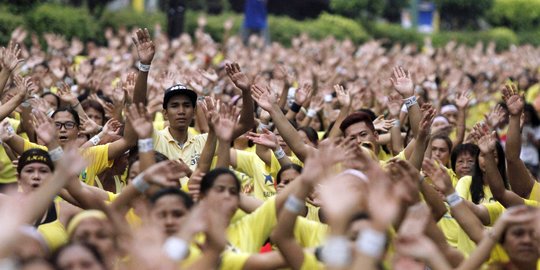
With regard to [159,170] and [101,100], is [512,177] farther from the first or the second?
[101,100]

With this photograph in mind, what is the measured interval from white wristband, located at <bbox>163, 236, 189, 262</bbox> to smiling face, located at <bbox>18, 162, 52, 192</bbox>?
82.6 inches

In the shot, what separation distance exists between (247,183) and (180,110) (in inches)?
29.1

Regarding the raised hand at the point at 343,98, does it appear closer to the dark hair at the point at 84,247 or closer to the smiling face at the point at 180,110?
the smiling face at the point at 180,110

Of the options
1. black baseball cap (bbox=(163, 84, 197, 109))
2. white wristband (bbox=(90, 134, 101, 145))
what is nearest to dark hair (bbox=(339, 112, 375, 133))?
black baseball cap (bbox=(163, 84, 197, 109))

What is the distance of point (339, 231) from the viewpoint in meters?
5.45

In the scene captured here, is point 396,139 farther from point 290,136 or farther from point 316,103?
point 290,136

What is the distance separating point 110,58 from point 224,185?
1103cm

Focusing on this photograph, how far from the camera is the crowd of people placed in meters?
5.76

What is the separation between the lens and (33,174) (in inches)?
301

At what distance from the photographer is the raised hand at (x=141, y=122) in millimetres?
7453

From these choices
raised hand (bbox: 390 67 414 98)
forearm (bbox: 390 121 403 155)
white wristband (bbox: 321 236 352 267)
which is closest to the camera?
white wristband (bbox: 321 236 352 267)

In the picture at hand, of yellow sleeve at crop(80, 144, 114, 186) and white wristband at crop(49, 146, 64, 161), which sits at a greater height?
white wristband at crop(49, 146, 64, 161)

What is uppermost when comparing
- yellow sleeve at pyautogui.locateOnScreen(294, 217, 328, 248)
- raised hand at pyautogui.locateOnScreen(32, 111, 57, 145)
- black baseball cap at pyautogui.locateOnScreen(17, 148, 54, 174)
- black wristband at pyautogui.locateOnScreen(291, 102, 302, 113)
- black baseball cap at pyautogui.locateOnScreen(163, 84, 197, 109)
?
raised hand at pyautogui.locateOnScreen(32, 111, 57, 145)

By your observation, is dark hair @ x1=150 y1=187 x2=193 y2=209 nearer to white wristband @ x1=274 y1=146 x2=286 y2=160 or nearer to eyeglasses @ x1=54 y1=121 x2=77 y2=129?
white wristband @ x1=274 y1=146 x2=286 y2=160
